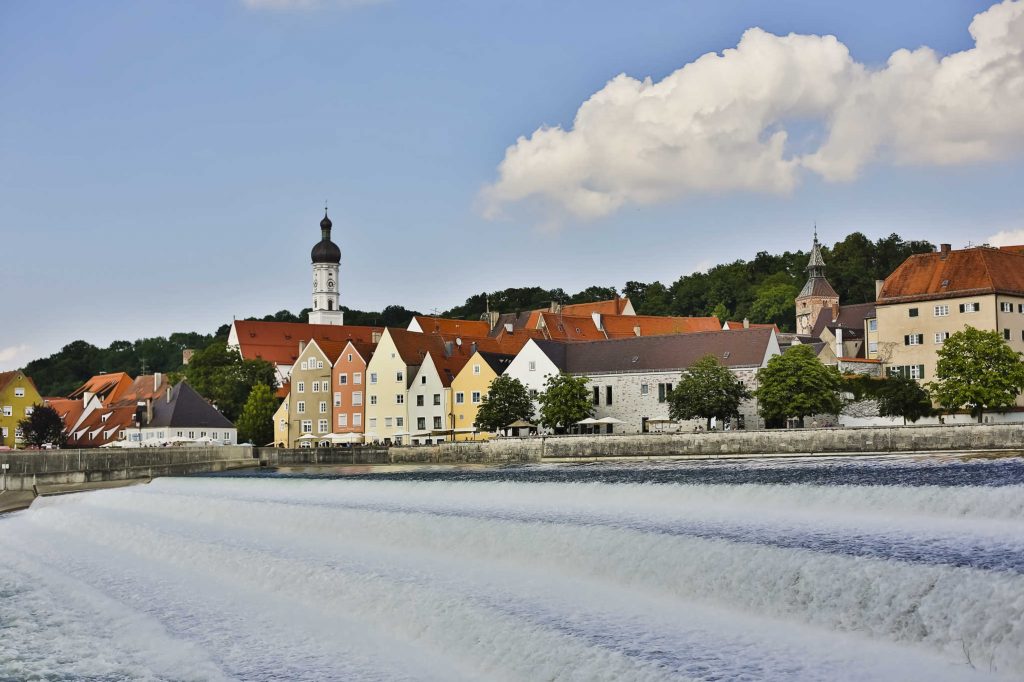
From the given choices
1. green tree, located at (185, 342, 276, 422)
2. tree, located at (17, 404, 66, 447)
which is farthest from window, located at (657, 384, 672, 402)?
tree, located at (17, 404, 66, 447)

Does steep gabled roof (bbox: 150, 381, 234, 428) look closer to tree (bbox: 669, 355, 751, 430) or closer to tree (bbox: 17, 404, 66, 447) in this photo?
tree (bbox: 17, 404, 66, 447)

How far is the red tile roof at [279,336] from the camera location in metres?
130

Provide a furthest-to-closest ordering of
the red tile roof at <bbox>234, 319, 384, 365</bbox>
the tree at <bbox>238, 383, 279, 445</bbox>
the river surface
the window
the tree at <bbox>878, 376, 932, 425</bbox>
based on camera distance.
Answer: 1. the red tile roof at <bbox>234, 319, 384, 365</bbox>
2. the tree at <bbox>238, 383, 279, 445</bbox>
3. the window
4. the tree at <bbox>878, 376, 932, 425</bbox>
5. the river surface

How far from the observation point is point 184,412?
85062mm

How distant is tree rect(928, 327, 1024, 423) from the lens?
5856cm

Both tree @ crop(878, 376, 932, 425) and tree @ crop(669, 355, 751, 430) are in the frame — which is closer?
tree @ crop(878, 376, 932, 425)

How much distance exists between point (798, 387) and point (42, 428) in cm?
5825

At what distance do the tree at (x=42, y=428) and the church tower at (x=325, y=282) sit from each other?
66.5 meters

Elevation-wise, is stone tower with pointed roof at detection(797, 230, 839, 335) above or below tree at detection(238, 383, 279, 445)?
above

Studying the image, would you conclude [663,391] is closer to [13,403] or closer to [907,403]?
[907,403]

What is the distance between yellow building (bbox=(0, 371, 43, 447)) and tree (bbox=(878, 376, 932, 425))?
6788 centimetres

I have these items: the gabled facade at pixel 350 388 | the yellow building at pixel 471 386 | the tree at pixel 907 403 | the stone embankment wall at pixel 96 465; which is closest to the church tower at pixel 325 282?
the gabled facade at pixel 350 388

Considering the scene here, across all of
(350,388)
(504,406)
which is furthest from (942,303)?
(350,388)

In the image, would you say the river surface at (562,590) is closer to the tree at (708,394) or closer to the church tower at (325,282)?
the tree at (708,394)
